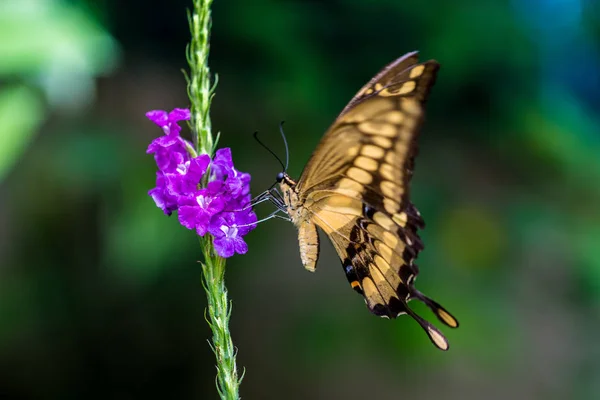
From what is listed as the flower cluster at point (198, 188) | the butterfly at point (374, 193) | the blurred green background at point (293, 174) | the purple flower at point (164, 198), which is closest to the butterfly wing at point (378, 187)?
the butterfly at point (374, 193)

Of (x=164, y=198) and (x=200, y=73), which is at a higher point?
(x=200, y=73)

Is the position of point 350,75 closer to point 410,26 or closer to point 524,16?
point 410,26

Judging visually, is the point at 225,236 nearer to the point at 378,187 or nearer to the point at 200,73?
the point at 200,73

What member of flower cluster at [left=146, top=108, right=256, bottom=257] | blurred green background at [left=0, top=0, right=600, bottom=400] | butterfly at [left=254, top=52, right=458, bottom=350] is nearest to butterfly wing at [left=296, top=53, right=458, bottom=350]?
butterfly at [left=254, top=52, right=458, bottom=350]

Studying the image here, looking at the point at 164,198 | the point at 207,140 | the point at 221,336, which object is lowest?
the point at 221,336

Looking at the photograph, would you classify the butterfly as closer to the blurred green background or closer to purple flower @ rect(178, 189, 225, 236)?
purple flower @ rect(178, 189, 225, 236)

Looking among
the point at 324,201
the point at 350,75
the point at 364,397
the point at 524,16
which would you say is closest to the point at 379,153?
the point at 324,201

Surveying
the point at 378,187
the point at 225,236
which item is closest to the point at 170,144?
the point at 225,236
